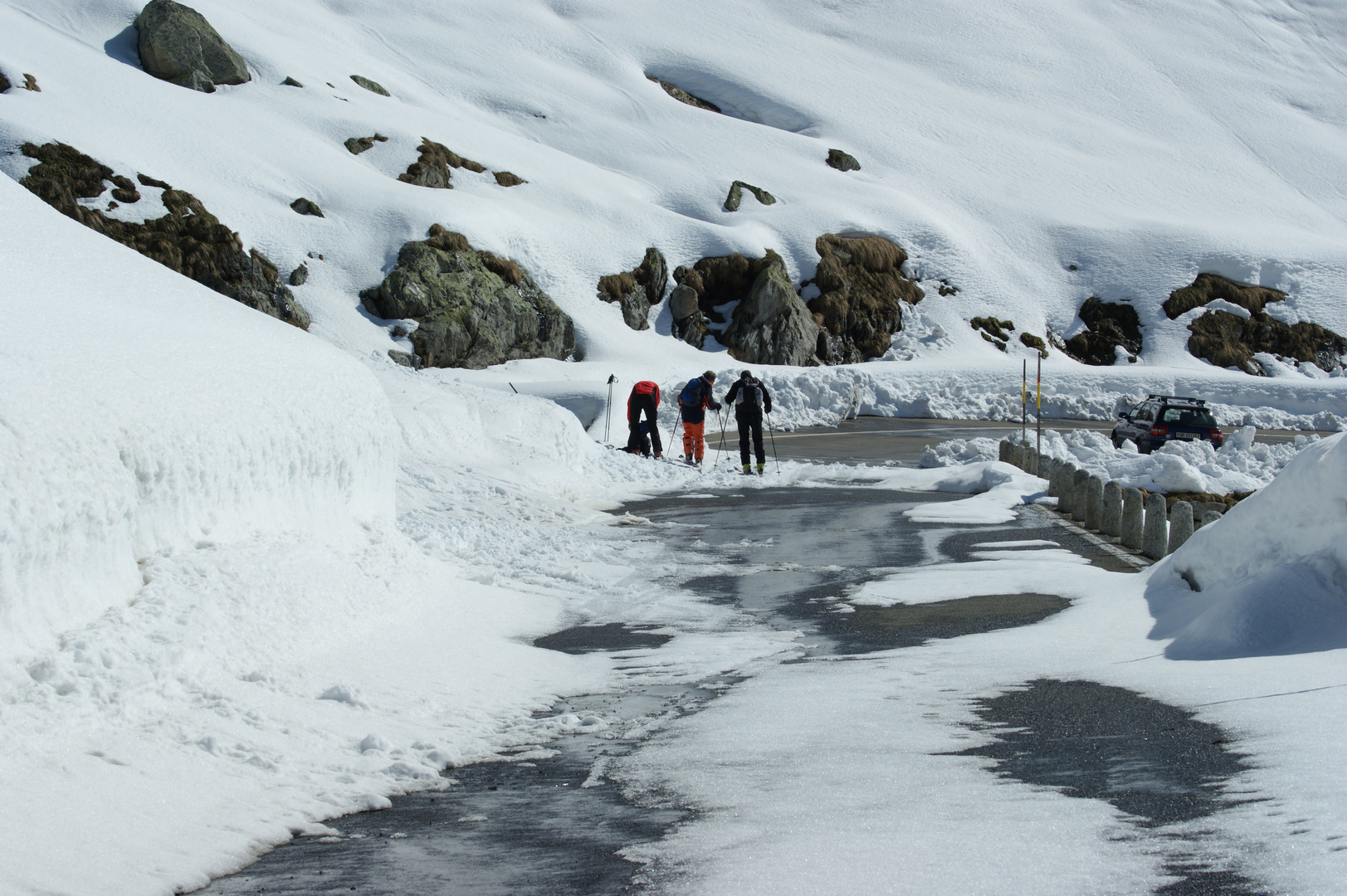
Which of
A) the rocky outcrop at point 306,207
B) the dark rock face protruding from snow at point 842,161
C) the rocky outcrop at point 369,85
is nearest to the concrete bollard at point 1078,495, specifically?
the rocky outcrop at point 306,207

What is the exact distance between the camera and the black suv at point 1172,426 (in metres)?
22.7

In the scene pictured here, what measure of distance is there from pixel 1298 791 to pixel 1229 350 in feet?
176

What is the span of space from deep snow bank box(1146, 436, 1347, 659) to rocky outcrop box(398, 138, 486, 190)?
43.9 meters

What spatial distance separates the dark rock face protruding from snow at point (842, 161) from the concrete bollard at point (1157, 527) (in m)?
58.1

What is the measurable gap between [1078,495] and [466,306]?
28.0m

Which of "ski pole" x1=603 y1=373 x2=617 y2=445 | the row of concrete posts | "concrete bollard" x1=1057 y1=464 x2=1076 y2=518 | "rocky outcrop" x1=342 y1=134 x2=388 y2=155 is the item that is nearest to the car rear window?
the row of concrete posts

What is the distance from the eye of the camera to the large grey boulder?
45719mm

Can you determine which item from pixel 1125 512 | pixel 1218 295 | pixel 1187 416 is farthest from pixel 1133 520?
pixel 1218 295

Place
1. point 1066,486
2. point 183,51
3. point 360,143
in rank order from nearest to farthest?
point 1066,486 < point 360,143 < point 183,51

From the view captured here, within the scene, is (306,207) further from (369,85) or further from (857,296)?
(857,296)

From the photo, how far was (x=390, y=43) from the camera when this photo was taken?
74.3 m

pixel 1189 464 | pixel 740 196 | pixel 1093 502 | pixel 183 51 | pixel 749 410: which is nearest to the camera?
pixel 1093 502

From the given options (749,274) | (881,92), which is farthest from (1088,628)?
(881,92)

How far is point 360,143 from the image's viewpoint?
49.2 meters
